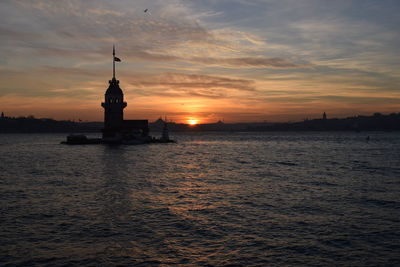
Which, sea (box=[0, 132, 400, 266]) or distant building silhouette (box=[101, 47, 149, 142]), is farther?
distant building silhouette (box=[101, 47, 149, 142])

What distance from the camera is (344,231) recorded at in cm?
1858

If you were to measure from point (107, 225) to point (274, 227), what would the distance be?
9191 millimetres

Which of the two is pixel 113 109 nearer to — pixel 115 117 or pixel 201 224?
pixel 115 117

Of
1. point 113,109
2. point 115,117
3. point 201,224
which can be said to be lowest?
point 201,224

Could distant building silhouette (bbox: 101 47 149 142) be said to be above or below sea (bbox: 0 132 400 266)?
above

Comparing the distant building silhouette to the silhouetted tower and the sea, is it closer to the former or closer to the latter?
the silhouetted tower

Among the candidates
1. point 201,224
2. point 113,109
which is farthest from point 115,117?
point 201,224

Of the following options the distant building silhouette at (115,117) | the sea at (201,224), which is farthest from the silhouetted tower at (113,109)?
the sea at (201,224)

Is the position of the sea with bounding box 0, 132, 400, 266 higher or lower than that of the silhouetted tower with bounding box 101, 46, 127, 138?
lower

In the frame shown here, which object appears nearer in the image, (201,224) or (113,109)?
(201,224)

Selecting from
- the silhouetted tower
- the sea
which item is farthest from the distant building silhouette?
the sea

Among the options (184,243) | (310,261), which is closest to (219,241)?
(184,243)

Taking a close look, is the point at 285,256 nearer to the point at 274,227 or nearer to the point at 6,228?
the point at 274,227

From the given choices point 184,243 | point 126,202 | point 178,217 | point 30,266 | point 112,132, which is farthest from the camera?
point 112,132
